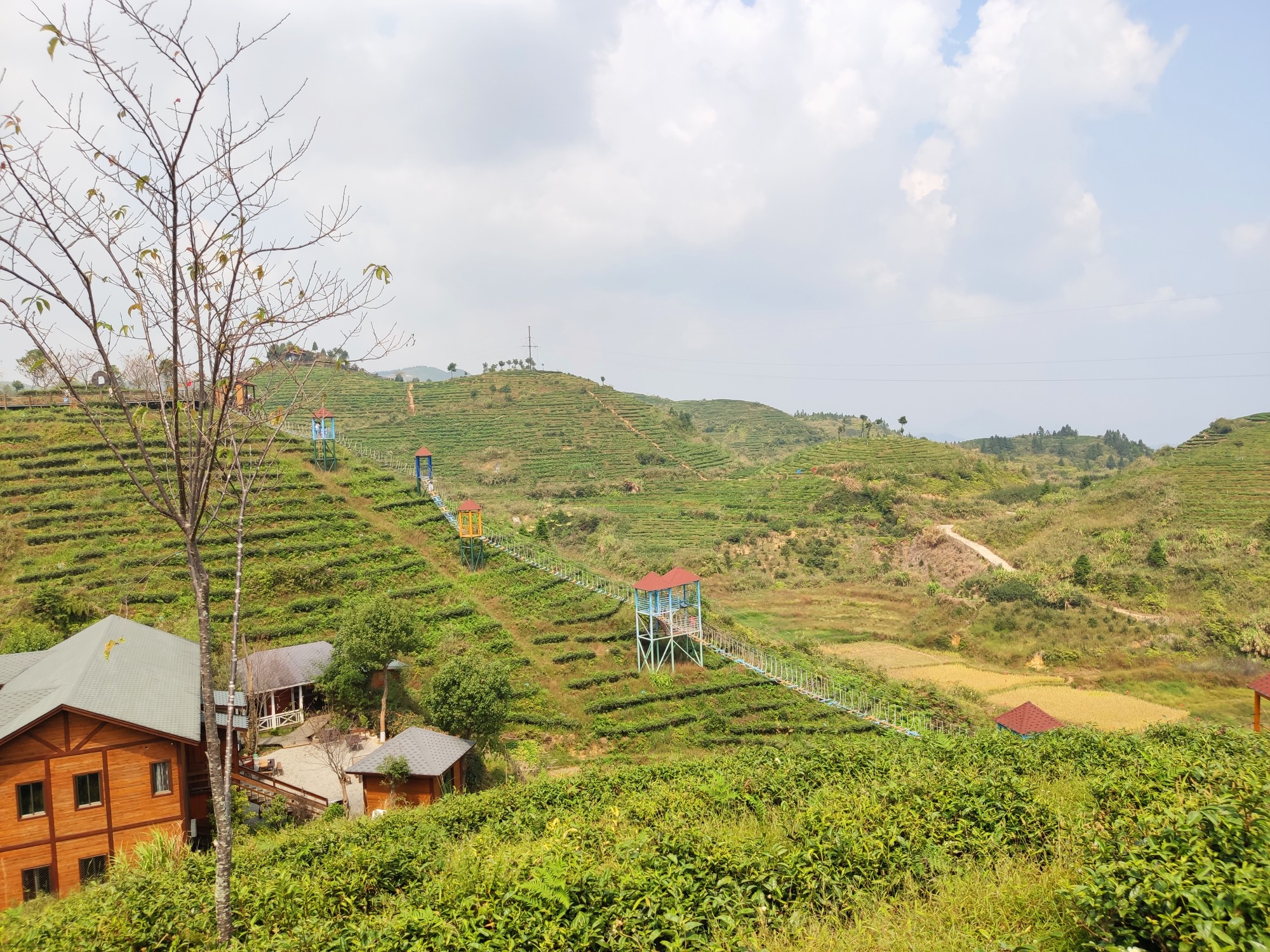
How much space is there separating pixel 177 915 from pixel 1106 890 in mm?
7362

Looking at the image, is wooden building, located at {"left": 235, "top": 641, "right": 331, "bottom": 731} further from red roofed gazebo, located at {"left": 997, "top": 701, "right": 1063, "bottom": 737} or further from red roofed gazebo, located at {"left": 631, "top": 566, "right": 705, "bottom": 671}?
red roofed gazebo, located at {"left": 997, "top": 701, "right": 1063, "bottom": 737}

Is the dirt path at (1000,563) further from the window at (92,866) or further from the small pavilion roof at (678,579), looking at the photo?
the window at (92,866)

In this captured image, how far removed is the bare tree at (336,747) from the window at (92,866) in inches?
158

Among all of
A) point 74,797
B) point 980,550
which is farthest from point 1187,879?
point 980,550

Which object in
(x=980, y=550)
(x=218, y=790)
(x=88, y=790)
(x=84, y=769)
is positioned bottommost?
(x=980, y=550)

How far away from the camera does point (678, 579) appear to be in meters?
20.9

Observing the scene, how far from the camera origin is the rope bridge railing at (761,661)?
18.7m

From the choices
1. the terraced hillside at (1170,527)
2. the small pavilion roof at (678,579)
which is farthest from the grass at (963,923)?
the terraced hillside at (1170,527)

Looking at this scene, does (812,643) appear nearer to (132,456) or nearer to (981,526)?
(981,526)

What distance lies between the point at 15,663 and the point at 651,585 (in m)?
15.4

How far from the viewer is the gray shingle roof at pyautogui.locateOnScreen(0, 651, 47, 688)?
13.5 m

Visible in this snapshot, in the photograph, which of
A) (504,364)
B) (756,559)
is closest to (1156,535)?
(756,559)

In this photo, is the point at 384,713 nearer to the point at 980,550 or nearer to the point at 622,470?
the point at 980,550

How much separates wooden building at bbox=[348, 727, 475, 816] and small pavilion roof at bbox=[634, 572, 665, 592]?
26.3ft
